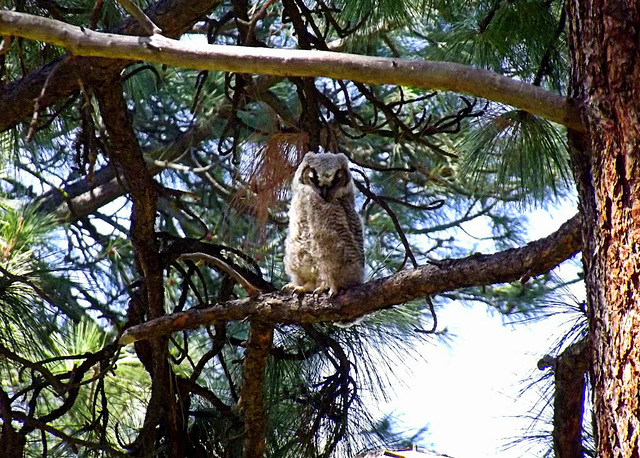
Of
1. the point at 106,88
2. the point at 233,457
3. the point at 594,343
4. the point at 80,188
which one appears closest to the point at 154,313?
the point at 233,457

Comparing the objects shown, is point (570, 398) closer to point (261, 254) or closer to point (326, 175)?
point (326, 175)

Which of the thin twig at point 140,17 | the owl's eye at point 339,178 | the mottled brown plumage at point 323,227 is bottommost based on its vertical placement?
the thin twig at point 140,17

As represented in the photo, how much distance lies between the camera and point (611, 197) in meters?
1.99

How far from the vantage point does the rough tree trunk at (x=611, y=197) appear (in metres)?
1.86

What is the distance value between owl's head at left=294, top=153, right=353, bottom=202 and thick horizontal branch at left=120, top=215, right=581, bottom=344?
2.36 feet

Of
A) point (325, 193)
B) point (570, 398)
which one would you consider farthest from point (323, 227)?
point (570, 398)

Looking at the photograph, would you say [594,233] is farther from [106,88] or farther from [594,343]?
[106,88]

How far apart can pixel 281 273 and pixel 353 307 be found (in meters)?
1.43

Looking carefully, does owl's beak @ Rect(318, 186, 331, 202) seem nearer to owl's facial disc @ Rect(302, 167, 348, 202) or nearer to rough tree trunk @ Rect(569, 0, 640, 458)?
owl's facial disc @ Rect(302, 167, 348, 202)

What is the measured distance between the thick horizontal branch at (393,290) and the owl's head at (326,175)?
28.4 inches

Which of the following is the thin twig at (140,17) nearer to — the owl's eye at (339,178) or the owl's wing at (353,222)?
the owl's eye at (339,178)

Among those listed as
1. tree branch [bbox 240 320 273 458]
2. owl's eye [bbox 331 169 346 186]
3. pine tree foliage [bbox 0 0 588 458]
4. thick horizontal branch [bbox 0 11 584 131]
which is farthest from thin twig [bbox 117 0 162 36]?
owl's eye [bbox 331 169 346 186]

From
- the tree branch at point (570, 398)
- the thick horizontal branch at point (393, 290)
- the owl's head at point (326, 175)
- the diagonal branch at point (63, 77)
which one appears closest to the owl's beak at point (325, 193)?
the owl's head at point (326, 175)

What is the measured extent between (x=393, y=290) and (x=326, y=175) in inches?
41.7
